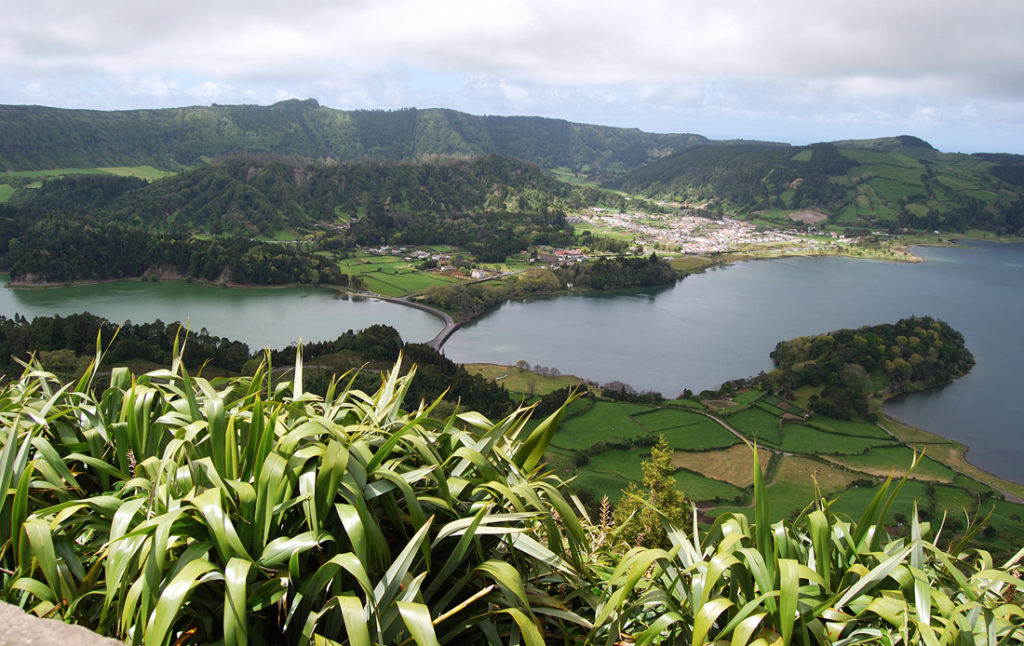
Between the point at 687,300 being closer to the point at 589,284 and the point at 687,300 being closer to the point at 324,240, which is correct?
the point at 589,284

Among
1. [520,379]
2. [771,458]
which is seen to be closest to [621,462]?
[771,458]

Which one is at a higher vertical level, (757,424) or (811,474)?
(757,424)

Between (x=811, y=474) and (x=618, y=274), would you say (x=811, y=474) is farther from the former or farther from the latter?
(x=618, y=274)

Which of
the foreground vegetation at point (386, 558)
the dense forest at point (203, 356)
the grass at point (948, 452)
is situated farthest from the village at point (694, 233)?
the foreground vegetation at point (386, 558)

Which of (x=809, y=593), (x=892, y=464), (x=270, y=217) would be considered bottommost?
(x=892, y=464)

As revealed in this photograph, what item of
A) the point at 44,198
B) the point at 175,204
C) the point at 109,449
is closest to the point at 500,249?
the point at 175,204

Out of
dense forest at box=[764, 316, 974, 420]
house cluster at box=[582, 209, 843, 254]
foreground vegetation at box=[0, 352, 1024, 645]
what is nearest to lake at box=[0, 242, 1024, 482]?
dense forest at box=[764, 316, 974, 420]

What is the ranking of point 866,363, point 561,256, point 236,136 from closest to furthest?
1. point 866,363
2. point 561,256
3. point 236,136
